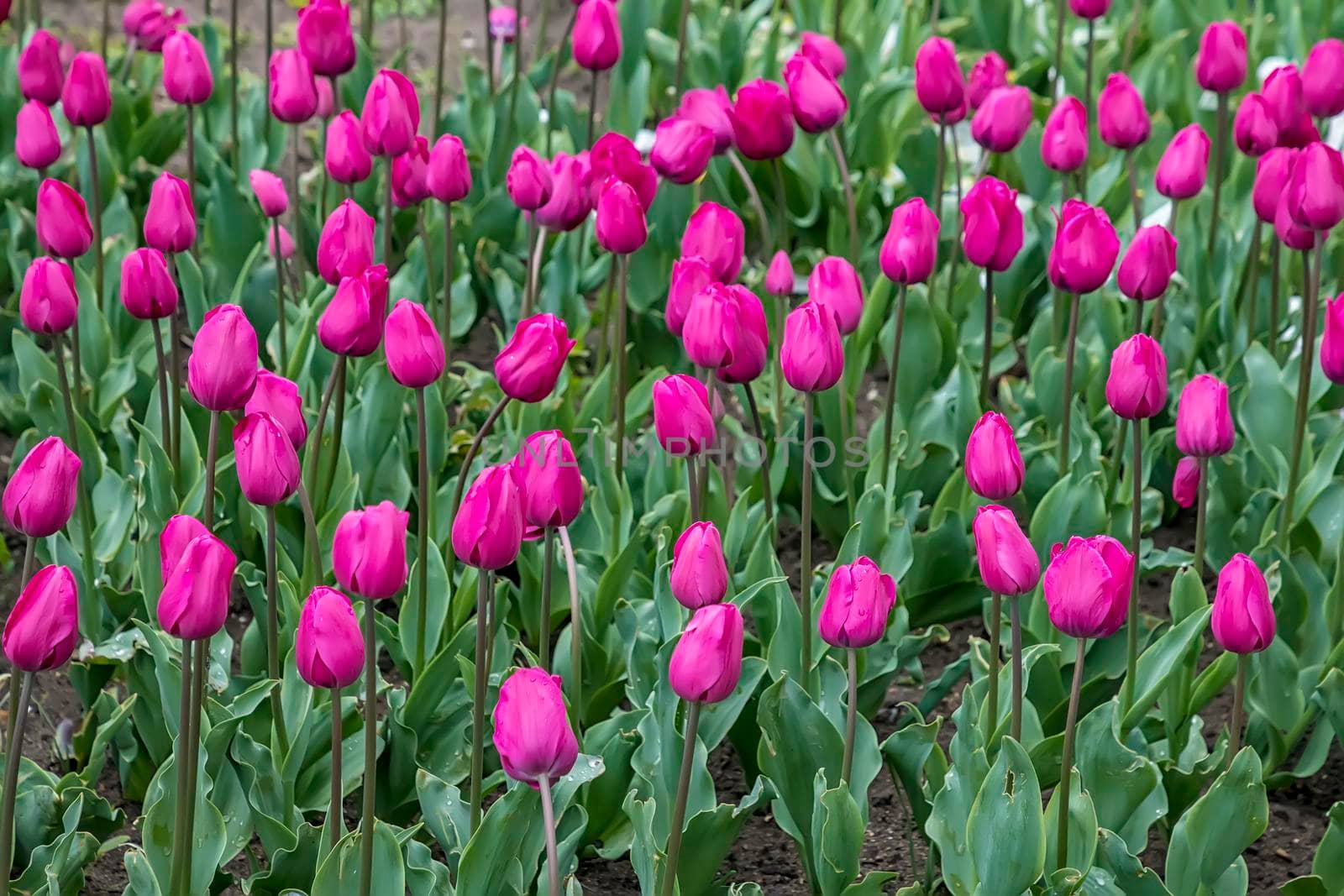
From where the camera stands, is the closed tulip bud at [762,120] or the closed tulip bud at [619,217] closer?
the closed tulip bud at [619,217]

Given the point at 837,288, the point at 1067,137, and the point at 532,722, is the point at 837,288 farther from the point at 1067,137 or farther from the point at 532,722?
the point at 532,722

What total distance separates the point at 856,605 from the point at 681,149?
3.23 feet

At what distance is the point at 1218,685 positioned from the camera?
2.17m

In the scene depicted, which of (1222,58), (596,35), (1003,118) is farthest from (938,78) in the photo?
(596,35)

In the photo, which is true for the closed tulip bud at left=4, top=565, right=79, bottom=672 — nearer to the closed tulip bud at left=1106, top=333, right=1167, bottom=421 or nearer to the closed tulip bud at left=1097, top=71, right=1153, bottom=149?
the closed tulip bud at left=1106, top=333, right=1167, bottom=421

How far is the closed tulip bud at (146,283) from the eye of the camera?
2.10 metres

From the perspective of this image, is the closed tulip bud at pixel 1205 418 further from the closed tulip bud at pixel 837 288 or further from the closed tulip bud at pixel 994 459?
the closed tulip bud at pixel 837 288

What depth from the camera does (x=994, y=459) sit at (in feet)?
6.00

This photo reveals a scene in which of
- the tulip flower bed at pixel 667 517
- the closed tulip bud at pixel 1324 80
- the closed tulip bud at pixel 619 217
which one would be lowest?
the tulip flower bed at pixel 667 517

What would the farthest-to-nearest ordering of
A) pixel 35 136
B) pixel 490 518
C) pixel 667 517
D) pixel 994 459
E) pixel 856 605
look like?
pixel 35 136, pixel 667 517, pixel 994 459, pixel 856 605, pixel 490 518

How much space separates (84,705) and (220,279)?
114 centimetres

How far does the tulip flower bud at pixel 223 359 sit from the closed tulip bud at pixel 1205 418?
1.04 metres

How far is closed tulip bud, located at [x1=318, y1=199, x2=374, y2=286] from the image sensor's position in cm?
219

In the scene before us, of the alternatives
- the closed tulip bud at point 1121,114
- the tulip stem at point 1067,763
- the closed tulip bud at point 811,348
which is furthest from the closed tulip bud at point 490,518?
the closed tulip bud at point 1121,114
